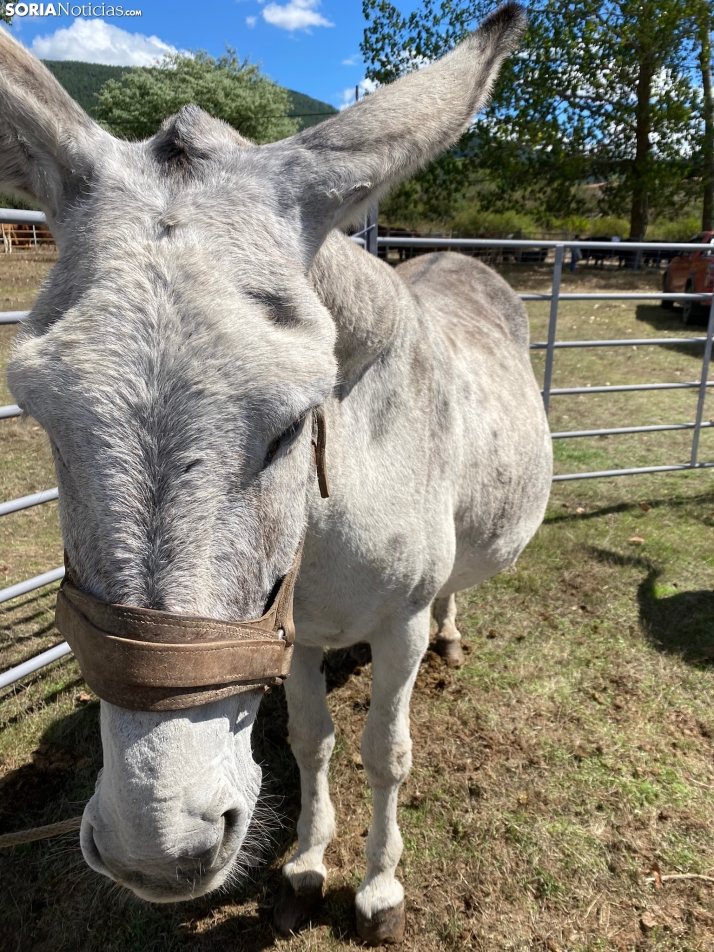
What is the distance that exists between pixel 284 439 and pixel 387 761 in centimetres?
160

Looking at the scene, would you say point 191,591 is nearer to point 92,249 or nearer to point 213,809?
point 213,809

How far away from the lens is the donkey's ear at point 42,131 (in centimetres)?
129

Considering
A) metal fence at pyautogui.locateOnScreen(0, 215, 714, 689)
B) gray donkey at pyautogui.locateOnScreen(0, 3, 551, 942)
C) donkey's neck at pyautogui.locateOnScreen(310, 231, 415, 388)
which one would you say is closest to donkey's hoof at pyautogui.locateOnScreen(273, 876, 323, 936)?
gray donkey at pyautogui.locateOnScreen(0, 3, 551, 942)

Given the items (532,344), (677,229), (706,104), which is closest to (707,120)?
(706,104)

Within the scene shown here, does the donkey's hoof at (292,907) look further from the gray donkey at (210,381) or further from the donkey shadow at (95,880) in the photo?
the gray donkey at (210,381)

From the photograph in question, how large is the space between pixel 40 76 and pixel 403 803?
9.43 ft

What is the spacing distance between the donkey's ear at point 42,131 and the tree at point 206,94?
31.7 meters

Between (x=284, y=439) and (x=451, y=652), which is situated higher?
(x=284, y=439)

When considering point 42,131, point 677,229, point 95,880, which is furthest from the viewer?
point 677,229

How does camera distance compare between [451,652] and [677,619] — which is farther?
[677,619]

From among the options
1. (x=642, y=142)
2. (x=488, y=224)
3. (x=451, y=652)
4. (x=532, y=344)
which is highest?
(x=642, y=142)

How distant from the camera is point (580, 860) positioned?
8.18 feet

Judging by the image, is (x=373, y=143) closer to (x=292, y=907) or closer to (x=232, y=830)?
(x=232, y=830)

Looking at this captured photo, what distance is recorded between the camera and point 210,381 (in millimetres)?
1048
